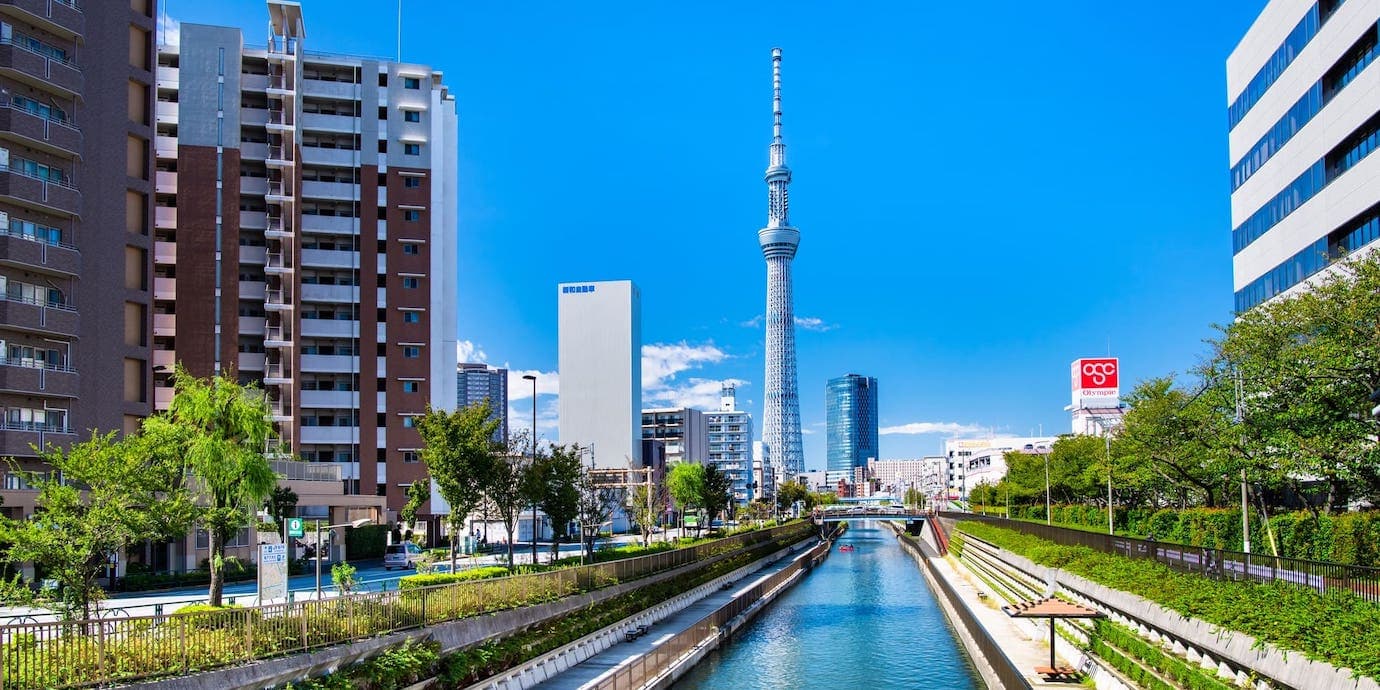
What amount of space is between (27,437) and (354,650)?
30.1m

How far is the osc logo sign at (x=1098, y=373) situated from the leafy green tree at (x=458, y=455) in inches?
4466

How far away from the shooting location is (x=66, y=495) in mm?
19734

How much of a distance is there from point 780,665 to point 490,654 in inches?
685

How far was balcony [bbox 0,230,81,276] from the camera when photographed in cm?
4212

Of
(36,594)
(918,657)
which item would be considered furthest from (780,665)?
(36,594)

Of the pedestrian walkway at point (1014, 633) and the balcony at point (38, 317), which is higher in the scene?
the balcony at point (38, 317)

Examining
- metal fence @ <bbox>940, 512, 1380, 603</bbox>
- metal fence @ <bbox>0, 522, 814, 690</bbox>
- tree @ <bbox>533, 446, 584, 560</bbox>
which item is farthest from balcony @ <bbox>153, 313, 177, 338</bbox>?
metal fence @ <bbox>940, 512, 1380, 603</bbox>

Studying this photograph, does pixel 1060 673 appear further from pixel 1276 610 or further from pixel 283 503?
pixel 283 503

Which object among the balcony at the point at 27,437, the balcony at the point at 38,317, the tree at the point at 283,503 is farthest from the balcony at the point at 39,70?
the tree at the point at 283,503

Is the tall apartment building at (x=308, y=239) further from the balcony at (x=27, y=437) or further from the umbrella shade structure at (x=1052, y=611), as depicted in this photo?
the umbrella shade structure at (x=1052, y=611)

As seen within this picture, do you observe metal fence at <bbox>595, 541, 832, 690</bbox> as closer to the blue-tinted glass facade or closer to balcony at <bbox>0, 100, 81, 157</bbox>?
balcony at <bbox>0, 100, 81, 157</bbox>

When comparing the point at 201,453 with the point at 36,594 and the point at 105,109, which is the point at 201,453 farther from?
the point at 105,109

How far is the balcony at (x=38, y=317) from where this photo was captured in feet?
137

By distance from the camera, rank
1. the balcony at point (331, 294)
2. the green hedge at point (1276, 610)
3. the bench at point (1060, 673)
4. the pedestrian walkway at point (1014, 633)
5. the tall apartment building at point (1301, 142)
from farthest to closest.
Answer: the balcony at point (331, 294) → the tall apartment building at point (1301, 142) → the pedestrian walkway at point (1014, 633) → the bench at point (1060, 673) → the green hedge at point (1276, 610)
